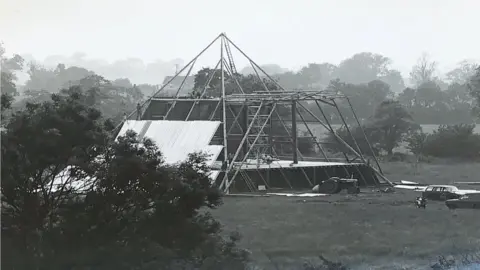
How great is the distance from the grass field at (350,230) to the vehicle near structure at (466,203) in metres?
0.22

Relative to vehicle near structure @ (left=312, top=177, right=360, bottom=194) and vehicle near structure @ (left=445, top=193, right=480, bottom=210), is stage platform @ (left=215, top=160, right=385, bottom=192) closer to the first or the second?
vehicle near structure @ (left=312, top=177, right=360, bottom=194)

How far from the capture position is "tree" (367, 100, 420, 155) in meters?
32.6

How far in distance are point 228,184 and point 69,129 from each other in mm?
9437

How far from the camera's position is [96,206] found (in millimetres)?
9461

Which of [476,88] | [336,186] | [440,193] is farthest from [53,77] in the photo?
[440,193]

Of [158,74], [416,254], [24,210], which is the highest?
[158,74]

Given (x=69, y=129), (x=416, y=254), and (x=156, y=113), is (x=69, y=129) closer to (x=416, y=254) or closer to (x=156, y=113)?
(x=416, y=254)

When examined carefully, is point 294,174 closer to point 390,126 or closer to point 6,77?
point 6,77

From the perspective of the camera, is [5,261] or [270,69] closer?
[5,261]

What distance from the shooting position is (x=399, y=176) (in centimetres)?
2472

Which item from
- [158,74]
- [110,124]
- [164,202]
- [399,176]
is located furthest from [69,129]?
[158,74]

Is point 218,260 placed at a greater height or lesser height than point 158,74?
lesser

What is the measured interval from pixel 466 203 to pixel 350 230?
4.29 m

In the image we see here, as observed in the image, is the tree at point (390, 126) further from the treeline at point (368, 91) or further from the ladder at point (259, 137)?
the ladder at point (259, 137)
